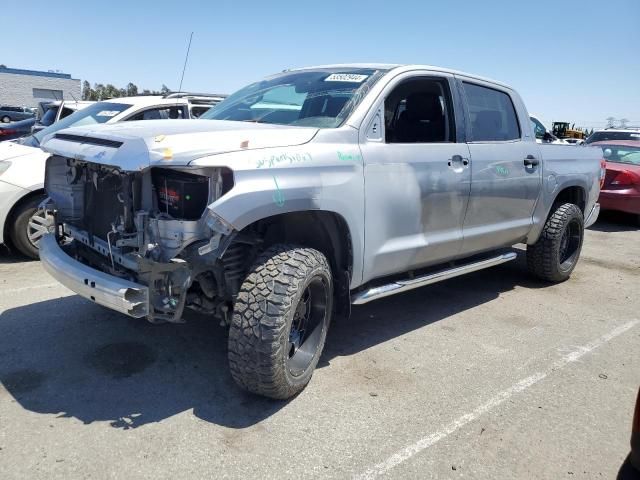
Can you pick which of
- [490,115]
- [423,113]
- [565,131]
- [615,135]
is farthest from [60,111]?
[565,131]

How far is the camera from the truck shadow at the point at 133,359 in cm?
320

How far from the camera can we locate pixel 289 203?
3145 millimetres

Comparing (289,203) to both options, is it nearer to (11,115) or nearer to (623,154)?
(623,154)

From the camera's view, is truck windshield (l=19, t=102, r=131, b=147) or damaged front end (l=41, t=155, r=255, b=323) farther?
truck windshield (l=19, t=102, r=131, b=147)

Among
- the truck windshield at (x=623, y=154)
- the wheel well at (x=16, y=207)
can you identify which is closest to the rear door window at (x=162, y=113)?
the wheel well at (x=16, y=207)

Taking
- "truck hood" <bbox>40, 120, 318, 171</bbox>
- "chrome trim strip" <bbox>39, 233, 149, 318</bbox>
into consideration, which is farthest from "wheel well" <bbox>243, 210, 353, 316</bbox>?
"chrome trim strip" <bbox>39, 233, 149, 318</bbox>

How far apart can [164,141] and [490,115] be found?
3.22 metres

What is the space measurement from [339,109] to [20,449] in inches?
107

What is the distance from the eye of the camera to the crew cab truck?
9.61 feet

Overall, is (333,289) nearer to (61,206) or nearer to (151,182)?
(151,182)

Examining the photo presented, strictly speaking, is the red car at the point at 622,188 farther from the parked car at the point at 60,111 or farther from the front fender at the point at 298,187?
the parked car at the point at 60,111

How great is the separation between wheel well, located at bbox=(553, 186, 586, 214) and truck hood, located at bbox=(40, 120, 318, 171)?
386 cm

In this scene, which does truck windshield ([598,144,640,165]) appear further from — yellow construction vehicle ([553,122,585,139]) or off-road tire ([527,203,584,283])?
yellow construction vehicle ([553,122,585,139])

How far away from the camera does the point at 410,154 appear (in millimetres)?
3957
